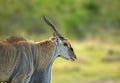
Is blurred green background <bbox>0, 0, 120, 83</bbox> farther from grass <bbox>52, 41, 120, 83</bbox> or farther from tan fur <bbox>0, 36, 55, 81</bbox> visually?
tan fur <bbox>0, 36, 55, 81</bbox>

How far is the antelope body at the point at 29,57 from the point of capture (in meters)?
10.5

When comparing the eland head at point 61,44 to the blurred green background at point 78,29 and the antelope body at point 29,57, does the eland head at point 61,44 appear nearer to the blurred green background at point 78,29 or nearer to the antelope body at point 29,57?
the antelope body at point 29,57

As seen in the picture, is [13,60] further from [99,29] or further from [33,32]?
[99,29]

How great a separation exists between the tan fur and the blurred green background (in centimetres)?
681

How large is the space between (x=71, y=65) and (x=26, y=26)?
31.1ft

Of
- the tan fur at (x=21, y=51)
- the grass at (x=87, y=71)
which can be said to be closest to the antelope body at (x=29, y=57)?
the tan fur at (x=21, y=51)

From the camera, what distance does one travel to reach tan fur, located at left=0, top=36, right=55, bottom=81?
10406 mm

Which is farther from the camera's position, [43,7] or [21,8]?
[43,7]

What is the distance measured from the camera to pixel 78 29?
39562mm

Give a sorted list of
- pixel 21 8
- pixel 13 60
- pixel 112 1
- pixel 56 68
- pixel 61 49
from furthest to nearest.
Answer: pixel 112 1
pixel 21 8
pixel 56 68
pixel 61 49
pixel 13 60

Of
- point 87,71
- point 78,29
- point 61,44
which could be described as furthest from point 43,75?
point 78,29

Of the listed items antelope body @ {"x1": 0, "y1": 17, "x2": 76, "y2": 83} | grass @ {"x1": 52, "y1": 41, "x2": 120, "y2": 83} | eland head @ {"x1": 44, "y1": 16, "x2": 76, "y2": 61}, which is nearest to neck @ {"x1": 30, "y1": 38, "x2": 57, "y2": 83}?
antelope body @ {"x1": 0, "y1": 17, "x2": 76, "y2": 83}

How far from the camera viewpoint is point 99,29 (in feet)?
141

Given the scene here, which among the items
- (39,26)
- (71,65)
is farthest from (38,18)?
(71,65)
